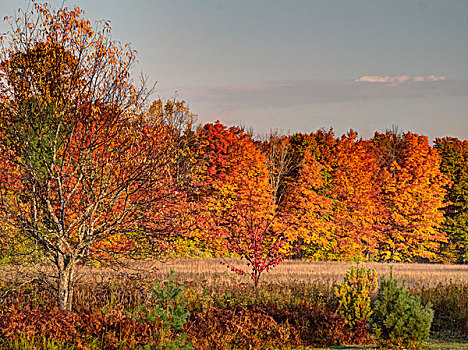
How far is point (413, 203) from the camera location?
3794 cm

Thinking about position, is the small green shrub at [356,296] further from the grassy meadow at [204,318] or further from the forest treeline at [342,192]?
the forest treeline at [342,192]

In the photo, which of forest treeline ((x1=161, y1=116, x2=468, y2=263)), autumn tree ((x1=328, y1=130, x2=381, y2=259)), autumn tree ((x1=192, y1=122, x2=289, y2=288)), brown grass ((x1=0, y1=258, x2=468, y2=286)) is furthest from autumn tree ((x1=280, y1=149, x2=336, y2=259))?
brown grass ((x1=0, y1=258, x2=468, y2=286))

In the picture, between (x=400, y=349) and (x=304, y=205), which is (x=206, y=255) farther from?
(x=400, y=349)

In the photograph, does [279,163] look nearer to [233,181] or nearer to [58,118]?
[233,181]

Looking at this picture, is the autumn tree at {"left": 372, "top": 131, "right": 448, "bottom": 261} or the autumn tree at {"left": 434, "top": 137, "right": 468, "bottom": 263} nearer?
the autumn tree at {"left": 372, "top": 131, "right": 448, "bottom": 261}

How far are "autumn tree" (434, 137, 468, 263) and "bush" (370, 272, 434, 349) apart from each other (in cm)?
3264

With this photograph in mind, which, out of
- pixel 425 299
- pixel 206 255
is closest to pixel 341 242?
pixel 206 255

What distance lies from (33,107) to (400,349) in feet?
29.7

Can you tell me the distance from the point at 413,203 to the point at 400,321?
2965 centimetres

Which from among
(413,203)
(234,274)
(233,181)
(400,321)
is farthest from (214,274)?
(413,203)

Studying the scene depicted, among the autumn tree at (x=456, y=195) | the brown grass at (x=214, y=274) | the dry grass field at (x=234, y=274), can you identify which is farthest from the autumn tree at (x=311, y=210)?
the autumn tree at (x=456, y=195)

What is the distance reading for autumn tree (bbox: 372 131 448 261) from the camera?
124ft

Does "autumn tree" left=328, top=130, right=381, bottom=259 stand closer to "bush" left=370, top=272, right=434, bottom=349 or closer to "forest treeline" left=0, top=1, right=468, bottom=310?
"forest treeline" left=0, top=1, right=468, bottom=310

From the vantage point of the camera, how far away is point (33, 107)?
11.2m
